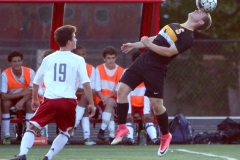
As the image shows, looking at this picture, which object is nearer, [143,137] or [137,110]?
[143,137]

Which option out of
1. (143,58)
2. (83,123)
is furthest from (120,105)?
(83,123)

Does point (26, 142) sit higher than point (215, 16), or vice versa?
point (215, 16)

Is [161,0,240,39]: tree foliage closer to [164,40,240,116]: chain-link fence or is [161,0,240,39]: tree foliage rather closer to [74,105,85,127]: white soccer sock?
[164,40,240,116]: chain-link fence

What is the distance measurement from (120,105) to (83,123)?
10.1 ft

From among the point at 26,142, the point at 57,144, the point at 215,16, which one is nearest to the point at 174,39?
the point at 57,144

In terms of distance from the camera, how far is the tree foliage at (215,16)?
19656mm

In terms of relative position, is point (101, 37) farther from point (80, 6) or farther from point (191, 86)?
point (191, 86)

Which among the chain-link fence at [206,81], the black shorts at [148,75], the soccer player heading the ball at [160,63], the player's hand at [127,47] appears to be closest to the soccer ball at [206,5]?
the soccer player heading the ball at [160,63]

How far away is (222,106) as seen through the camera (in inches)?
672

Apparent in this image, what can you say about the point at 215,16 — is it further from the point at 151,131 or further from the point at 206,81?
the point at 151,131

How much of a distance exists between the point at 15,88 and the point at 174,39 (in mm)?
4210

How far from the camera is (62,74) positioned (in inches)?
327

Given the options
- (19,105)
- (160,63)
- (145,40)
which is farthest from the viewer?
(19,105)

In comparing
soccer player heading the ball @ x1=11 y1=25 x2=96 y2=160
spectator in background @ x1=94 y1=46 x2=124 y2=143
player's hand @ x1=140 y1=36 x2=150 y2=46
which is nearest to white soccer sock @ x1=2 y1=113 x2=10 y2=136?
spectator in background @ x1=94 y1=46 x2=124 y2=143
